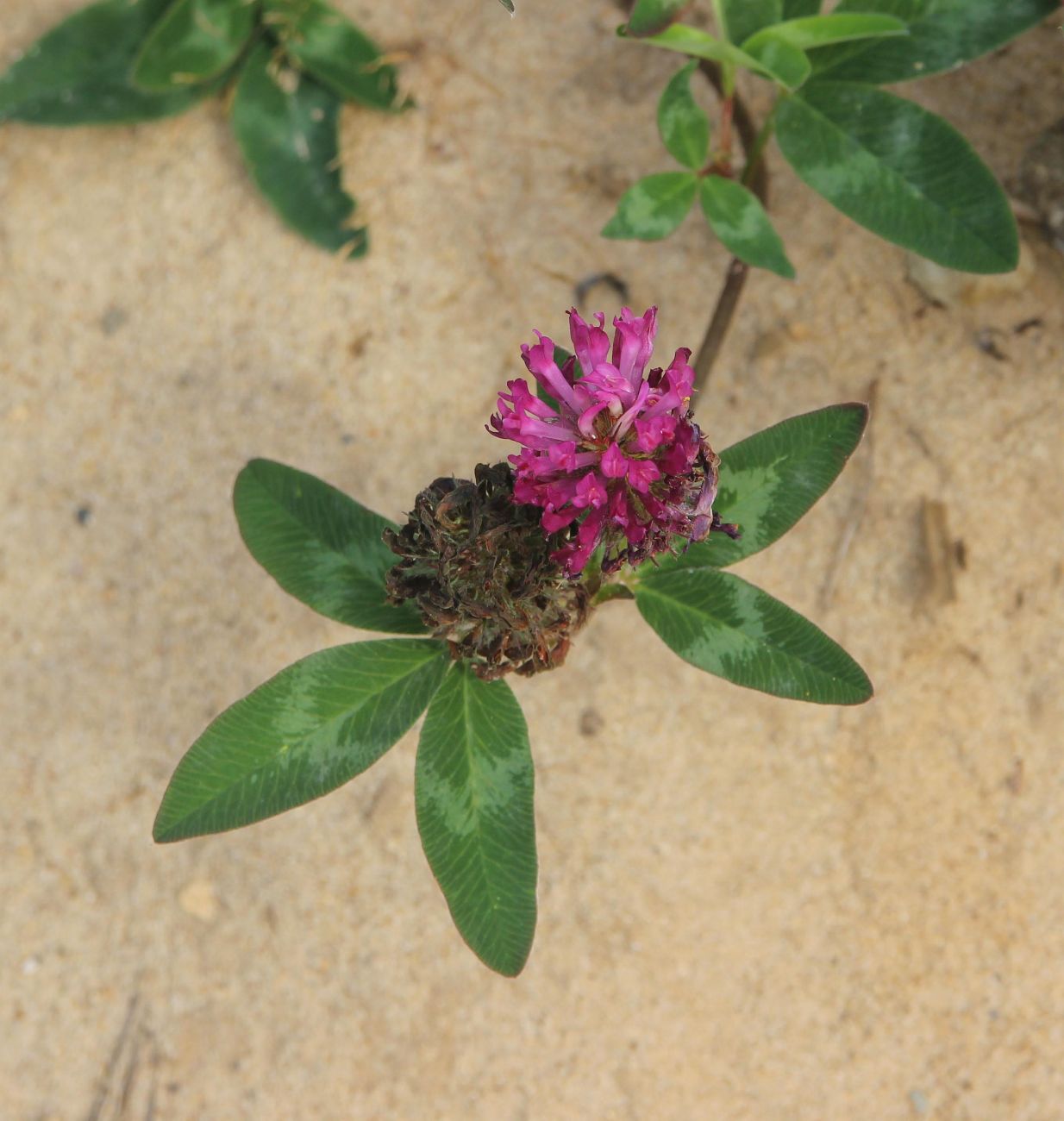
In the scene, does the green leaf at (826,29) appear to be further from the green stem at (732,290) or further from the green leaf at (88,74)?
the green leaf at (88,74)

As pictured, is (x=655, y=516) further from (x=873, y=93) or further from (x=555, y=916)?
(x=555, y=916)

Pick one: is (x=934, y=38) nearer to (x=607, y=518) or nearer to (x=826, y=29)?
(x=826, y=29)

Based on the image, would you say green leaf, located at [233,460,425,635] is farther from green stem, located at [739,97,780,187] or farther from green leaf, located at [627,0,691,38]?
green stem, located at [739,97,780,187]

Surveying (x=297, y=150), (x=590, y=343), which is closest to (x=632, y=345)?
(x=590, y=343)

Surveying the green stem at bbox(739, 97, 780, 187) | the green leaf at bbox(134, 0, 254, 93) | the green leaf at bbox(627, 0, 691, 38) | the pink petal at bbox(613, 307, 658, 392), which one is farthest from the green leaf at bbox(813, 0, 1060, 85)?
the green leaf at bbox(134, 0, 254, 93)

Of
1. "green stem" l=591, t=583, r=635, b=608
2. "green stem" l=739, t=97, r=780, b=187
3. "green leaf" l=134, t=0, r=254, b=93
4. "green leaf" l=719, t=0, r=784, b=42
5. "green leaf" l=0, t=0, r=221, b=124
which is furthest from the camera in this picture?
"green leaf" l=0, t=0, r=221, b=124
